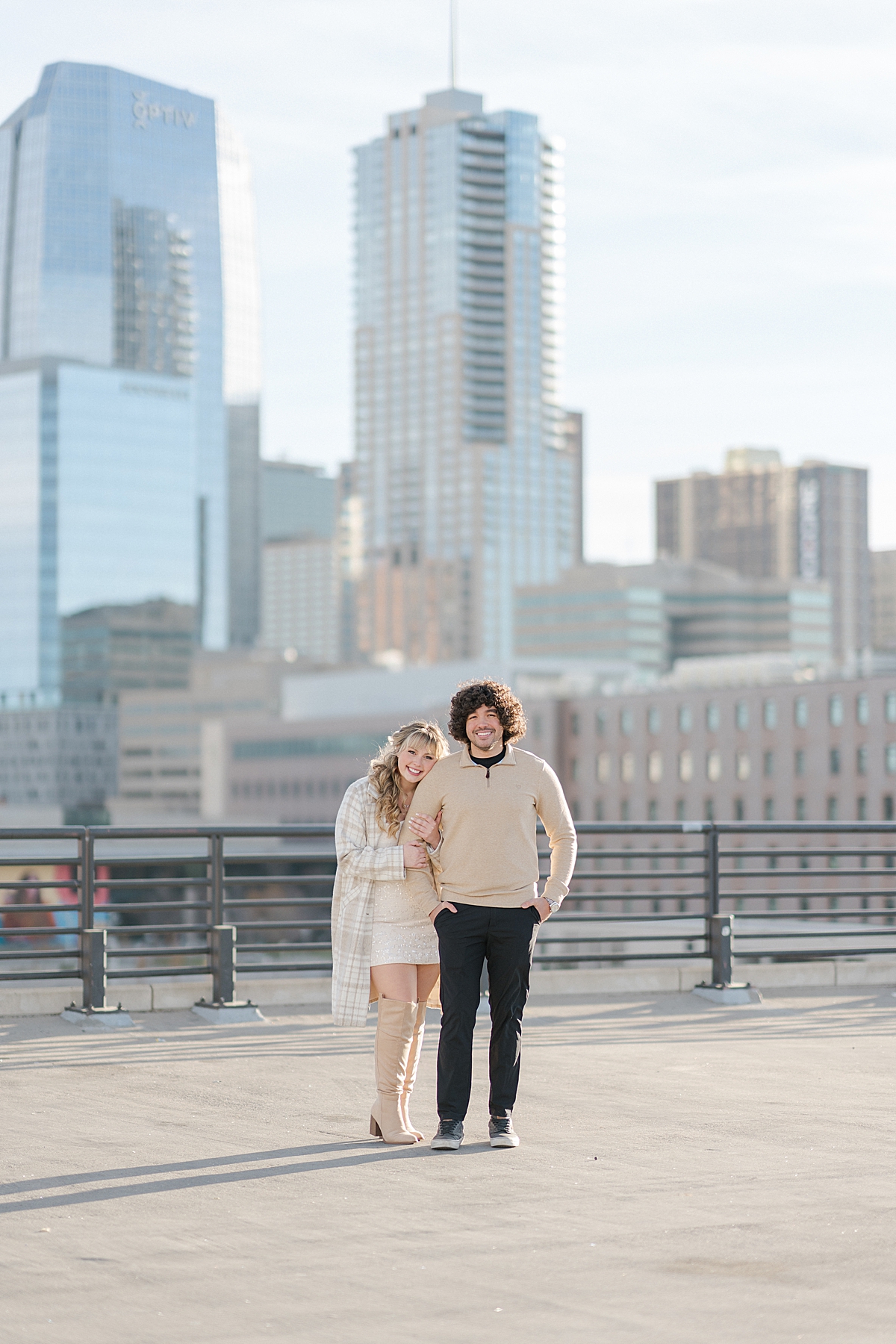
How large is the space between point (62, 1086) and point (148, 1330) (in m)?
4.55

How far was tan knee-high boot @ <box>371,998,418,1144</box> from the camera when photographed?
8.09 meters

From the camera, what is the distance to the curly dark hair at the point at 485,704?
8.19 metres

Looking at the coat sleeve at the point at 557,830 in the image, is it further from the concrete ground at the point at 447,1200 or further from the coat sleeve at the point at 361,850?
the concrete ground at the point at 447,1200

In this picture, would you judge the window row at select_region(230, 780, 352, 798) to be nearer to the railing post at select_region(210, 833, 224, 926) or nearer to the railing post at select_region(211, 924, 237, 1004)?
the railing post at select_region(210, 833, 224, 926)

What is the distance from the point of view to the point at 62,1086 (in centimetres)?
950

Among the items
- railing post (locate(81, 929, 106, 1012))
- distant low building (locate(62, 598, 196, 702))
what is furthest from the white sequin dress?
distant low building (locate(62, 598, 196, 702))

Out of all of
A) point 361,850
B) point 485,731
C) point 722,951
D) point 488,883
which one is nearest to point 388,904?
point 361,850

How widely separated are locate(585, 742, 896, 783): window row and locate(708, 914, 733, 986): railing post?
94704 millimetres

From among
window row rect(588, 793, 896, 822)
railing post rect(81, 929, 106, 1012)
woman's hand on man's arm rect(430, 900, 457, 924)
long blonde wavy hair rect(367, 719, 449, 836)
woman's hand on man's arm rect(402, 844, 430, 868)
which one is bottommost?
window row rect(588, 793, 896, 822)

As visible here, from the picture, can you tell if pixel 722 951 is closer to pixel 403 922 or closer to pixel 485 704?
pixel 403 922

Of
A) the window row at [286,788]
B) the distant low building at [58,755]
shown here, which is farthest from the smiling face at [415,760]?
the distant low building at [58,755]

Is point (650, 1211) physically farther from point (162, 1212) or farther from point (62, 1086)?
point (62, 1086)

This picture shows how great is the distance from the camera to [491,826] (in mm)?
8094

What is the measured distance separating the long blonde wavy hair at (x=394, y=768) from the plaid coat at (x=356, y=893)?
46 millimetres
